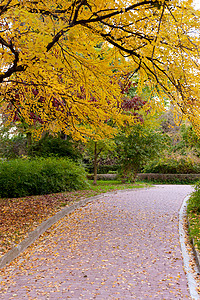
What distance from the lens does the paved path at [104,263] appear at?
377cm

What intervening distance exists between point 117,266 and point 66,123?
16.1 ft

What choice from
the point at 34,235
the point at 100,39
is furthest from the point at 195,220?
the point at 100,39

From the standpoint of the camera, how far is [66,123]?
8523 millimetres

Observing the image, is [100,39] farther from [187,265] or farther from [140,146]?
[140,146]

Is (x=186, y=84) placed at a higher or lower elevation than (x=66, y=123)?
higher

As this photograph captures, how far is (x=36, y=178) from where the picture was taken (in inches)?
456

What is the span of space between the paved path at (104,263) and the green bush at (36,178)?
4.01 metres

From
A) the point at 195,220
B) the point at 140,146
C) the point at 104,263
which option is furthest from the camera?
the point at 140,146

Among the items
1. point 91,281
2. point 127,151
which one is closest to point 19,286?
point 91,281

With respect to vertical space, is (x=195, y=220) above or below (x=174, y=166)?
below

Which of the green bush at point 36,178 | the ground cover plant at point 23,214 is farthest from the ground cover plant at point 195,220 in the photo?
the green bush at point 36,178

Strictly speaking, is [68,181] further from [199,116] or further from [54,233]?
[199,116]

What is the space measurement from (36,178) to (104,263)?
735 cm

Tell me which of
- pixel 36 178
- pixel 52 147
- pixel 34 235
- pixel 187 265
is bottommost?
pixel 187 265
